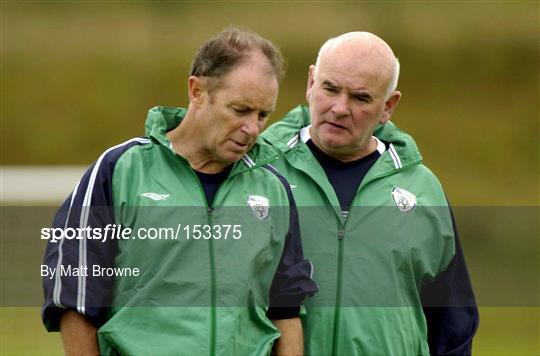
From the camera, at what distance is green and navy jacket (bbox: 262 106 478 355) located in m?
3.55

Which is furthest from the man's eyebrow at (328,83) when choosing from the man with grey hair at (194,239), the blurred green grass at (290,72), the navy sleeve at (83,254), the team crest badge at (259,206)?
the blurred green grass at (290,72)

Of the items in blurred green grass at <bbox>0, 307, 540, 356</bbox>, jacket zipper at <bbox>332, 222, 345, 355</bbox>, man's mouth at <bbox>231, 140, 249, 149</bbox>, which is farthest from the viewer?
blurred green grass at <bbox>0, 307, 540, 356</bbox>

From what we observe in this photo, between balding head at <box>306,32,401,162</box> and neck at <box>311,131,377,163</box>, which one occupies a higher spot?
balding head at <box>306,32,401,162</box>

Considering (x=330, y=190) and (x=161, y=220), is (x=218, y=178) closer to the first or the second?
(x=161, y=220)

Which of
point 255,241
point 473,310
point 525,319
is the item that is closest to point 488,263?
point 525,319

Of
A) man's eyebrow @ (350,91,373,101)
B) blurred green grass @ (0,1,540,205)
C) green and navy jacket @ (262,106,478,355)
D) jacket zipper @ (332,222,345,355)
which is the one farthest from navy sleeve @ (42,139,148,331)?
blurred green grass @ (0,1,540,205)

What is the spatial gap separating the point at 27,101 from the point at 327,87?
9.88m

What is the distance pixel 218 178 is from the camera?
334 cm

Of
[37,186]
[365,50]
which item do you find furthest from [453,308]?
[37,186]

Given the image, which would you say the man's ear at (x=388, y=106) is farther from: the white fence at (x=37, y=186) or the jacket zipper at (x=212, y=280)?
the white fence at (x=37, y=186)

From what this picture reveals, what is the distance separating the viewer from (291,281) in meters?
3.40

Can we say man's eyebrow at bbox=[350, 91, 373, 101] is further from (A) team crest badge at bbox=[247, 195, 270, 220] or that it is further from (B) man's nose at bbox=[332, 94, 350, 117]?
(A) team crest badge at bbox=[247, 195, 270, 220]

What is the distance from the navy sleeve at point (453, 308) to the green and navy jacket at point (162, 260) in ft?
2.40

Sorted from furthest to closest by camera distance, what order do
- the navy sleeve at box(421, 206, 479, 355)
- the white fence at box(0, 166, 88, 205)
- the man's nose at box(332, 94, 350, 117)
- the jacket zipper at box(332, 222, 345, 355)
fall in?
1. the white fence at box(0, 166, 88, 205)
2. the navy sleeve at box(421, 206, 479, 355)
3. the man's nose at box(332, 94, 350, 117)
4. the jacket zipper at box(332, 222, 345, 355)
